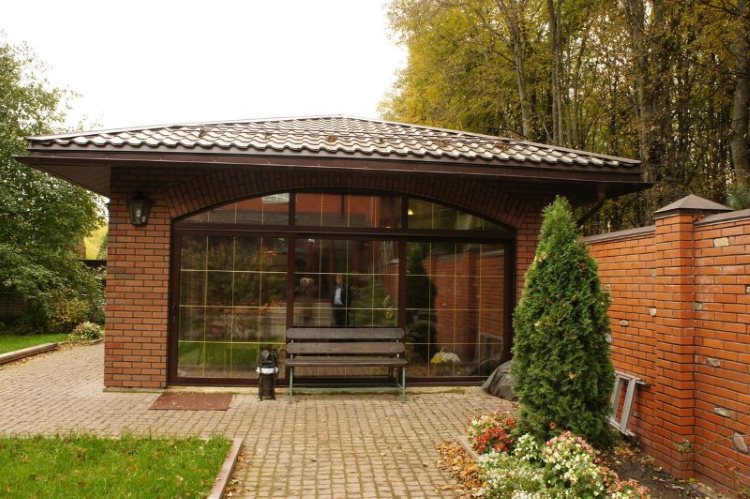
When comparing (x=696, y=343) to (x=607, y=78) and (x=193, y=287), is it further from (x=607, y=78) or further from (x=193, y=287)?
(x=607, y=78)

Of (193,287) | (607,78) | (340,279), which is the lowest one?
(193,287)

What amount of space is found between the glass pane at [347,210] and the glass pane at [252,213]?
0.64ft

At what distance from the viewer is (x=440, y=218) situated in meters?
7.40

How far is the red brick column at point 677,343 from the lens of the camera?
407cm

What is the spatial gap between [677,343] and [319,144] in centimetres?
418

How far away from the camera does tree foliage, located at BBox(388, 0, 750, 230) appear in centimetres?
909

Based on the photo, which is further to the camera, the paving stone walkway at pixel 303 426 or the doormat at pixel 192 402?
the doormat at pixel 192 402

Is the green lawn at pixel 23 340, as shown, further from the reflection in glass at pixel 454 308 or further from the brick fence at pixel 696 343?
the brick fence at pixel 696 343

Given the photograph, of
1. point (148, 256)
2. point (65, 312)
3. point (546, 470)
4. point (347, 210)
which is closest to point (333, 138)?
point (347, 210)

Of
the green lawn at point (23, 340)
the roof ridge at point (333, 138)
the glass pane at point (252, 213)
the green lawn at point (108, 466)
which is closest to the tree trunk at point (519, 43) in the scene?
the roof ridge at point (333, 138)

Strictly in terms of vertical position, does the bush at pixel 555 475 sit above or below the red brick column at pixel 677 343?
below

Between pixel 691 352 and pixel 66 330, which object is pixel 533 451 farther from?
pixel 66 330

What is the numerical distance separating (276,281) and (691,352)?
4.77 meters

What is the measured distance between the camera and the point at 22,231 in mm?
14516
